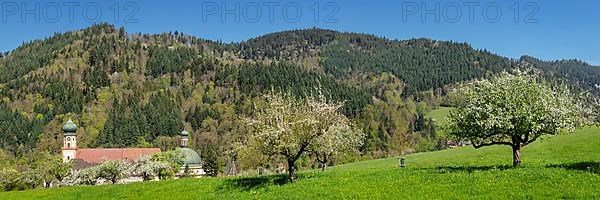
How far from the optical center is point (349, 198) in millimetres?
33156

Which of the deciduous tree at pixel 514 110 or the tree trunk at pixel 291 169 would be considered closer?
the deciduous tree at pixel 514 110

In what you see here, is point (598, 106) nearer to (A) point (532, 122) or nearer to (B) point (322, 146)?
(A) point (532, 122)

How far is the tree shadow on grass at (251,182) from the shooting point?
4088 centimetres

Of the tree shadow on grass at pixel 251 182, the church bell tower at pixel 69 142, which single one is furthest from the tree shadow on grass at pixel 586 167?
the church bell tower at pixel 69 142

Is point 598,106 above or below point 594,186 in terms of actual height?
above

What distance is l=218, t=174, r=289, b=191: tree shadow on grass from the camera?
40.9m

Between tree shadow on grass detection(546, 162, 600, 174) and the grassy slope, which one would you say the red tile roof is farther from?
tree shadow on grass detection(546, 162, 600, 174)

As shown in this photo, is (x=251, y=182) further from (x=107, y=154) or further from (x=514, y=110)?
(x=107, y=154)

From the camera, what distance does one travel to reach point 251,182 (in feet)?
140

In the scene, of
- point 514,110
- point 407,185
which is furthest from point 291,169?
point 514,110

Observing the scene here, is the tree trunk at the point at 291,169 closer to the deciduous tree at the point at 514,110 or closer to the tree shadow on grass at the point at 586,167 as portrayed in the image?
the deciduous tree at the point at 514,110

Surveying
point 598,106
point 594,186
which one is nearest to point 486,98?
point 598,106

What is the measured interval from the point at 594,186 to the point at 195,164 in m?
141

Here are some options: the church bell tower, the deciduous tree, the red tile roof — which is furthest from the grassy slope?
the church bell tower
